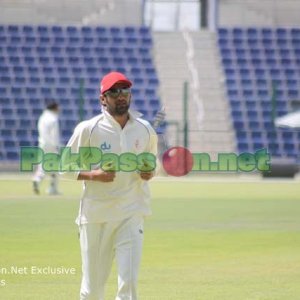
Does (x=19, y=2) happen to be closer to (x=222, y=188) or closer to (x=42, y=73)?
(x=42, y=73)

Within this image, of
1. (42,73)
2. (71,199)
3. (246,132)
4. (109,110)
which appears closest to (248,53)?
(246,132)

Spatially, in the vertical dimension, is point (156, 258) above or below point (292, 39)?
below

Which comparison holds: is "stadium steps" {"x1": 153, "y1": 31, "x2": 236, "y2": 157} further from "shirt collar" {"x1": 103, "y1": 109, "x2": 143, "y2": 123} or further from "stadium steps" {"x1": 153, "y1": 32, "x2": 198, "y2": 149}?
"shirt collar" {"x1": 103, "y1": 109, "x2": 143, "y2": 123}

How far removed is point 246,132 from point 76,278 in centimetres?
2611

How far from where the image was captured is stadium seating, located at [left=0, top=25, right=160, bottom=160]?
38.6 meters

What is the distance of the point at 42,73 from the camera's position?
4016 centimetres

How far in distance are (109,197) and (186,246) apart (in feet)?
22.4

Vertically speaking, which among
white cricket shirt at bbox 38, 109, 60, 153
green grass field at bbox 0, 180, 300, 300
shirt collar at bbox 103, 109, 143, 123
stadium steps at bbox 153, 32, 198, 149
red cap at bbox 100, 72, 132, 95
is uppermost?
stadium steps at bbox 153, 32, 198, 149

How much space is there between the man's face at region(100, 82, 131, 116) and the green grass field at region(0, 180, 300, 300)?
2695 mm

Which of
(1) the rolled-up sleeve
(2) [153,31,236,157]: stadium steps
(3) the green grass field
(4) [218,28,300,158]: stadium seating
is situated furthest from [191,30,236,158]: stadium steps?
(1) the rolled-up sleeve

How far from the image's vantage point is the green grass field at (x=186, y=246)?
11.1m

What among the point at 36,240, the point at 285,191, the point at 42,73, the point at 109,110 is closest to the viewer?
the point at 109,110

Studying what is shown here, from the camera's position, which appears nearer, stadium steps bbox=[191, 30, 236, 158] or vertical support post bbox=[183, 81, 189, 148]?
vertical support post bbox=[183, 81, 189, 148]

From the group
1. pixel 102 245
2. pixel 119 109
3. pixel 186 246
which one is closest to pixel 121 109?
pixel 119 109
